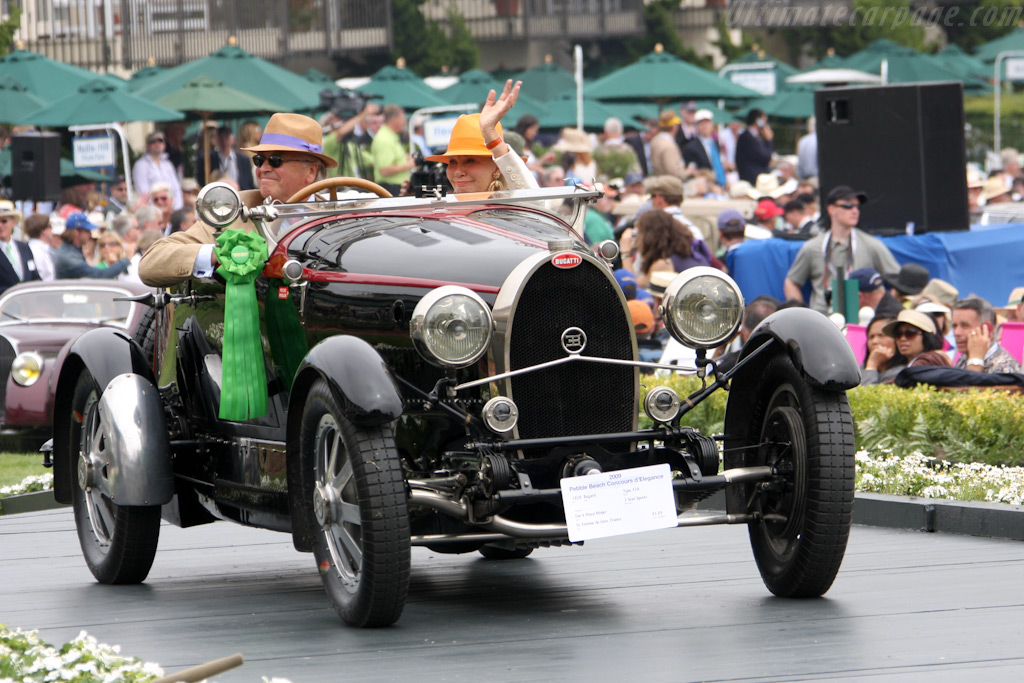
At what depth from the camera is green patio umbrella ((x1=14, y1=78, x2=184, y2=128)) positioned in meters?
23.0

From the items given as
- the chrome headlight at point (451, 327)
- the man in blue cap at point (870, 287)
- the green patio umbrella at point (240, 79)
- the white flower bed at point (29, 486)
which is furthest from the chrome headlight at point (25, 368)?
the green patio umbrella at point (240, 79)

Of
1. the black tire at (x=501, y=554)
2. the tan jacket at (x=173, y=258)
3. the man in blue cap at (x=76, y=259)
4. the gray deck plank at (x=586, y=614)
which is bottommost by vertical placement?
the black tire at (x=501, y=554)

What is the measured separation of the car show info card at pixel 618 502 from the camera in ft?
18.9

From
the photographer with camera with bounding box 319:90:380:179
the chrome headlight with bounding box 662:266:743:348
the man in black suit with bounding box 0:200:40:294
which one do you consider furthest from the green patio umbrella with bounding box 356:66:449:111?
the chrome headlight with bounding box 662:266:743:348

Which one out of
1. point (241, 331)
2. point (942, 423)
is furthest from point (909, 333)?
point (241, 331)

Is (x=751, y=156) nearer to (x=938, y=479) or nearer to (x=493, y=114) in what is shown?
(x=938, y=479)

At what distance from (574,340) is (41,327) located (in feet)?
29.9

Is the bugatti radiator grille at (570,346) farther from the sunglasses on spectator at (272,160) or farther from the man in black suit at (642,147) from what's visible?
the man in black suit at (642,147)

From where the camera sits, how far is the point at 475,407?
610cm

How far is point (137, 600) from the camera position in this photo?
22.9 feet

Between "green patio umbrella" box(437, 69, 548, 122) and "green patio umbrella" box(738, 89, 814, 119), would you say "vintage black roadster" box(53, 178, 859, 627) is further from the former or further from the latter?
"green patio umbrella" box(738, 89, 814, 119)

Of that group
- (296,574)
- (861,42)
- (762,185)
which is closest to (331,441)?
(296,574)

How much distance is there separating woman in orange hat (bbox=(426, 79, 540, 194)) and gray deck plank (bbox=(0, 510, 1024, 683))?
169 cm

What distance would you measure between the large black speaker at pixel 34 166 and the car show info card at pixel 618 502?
1431 cm
